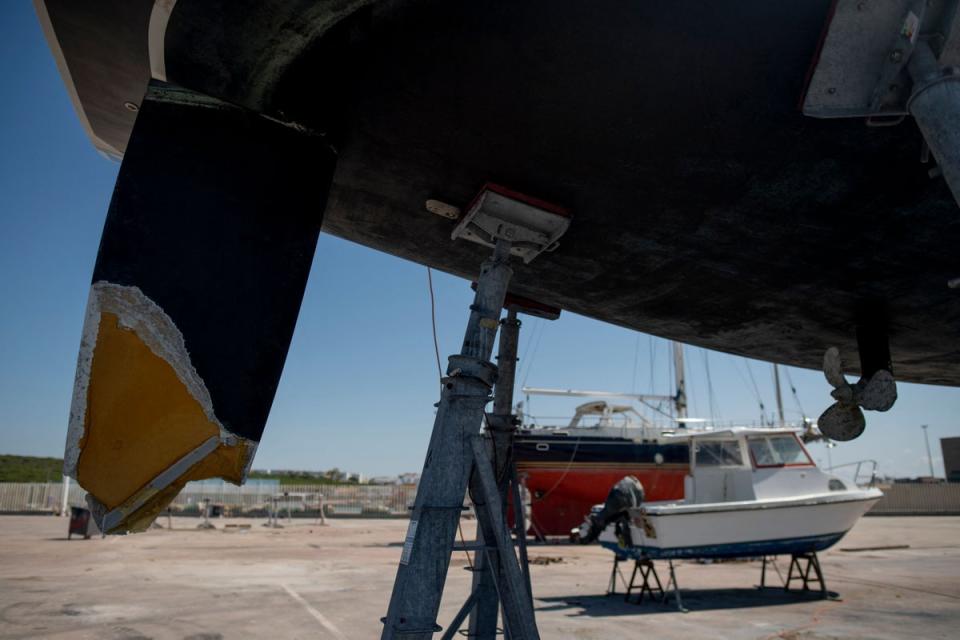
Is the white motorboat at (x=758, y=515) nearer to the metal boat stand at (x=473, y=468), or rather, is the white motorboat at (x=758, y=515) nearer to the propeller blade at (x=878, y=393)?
the propeller blade at (x=878, y=393)

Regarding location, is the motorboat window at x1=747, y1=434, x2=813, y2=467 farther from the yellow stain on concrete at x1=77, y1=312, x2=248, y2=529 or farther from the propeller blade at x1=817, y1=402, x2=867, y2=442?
the yellow stain on concrete at x1=77, y1=312, x2=248, y2=529

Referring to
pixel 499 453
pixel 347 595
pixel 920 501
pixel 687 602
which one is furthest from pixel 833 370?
pixel 920 501

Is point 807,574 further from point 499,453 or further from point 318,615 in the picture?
point 499,453

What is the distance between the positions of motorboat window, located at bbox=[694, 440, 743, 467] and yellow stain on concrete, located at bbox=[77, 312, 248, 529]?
11.7 metres

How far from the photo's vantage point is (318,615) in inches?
272

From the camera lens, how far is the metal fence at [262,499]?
2445 cm

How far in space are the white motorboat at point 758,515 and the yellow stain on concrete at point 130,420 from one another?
8.26 meters

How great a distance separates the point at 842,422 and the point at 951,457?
50344 millimetres

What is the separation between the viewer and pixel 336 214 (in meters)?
4.05

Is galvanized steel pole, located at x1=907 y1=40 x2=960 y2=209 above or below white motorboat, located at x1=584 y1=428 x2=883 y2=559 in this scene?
above

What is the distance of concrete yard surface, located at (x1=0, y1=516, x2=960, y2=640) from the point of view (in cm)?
641

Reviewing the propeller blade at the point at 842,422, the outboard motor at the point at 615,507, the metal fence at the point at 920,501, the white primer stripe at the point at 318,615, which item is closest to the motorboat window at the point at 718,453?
the outboard motor at the point at 615,507

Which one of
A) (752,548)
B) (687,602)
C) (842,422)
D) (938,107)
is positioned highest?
(938,107)

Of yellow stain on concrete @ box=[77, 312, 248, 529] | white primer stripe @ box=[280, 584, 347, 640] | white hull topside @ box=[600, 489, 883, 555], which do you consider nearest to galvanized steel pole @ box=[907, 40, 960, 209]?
yellow stain on concrete @ box=[77, 312, 248, 529]
